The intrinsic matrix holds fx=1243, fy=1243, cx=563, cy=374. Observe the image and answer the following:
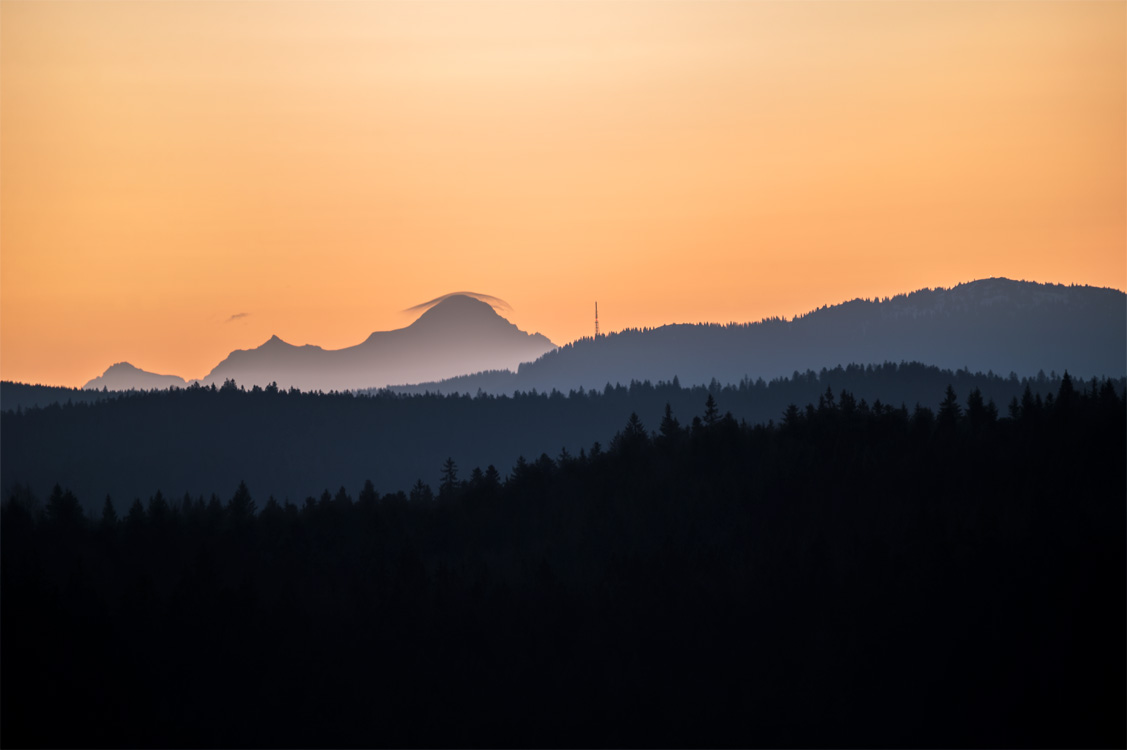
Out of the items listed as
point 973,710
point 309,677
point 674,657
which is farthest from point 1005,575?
point 309,677

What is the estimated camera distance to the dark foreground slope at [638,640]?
10250 centimetres

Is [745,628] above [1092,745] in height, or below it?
above

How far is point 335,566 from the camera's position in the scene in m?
128

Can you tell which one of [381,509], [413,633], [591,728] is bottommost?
[591,728]

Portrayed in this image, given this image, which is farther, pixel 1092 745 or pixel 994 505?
pixel 994 505

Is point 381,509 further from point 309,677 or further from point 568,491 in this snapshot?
point 309,677

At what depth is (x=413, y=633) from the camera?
355 ft

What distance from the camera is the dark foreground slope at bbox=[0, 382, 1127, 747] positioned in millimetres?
102500

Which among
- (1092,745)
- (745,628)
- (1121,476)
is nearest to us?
(1092,745)

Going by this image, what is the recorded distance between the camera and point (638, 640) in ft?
356

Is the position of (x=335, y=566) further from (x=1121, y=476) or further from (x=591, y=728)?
(x=1121, y=476)

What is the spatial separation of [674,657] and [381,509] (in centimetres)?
4626

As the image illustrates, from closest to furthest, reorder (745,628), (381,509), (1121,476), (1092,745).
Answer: (1092,745) → (745,628) → (1121,476) → (381,509)

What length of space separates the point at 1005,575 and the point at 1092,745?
673 inches
